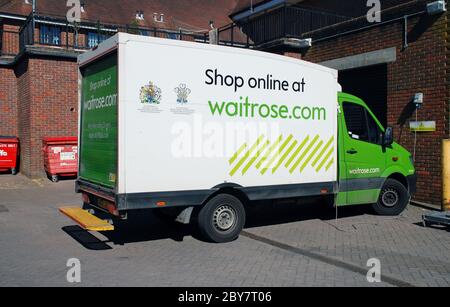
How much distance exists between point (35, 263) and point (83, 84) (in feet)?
10.6

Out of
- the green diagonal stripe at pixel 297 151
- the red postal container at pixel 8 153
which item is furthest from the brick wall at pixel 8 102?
the green diagonal stripe at pixel 297 151

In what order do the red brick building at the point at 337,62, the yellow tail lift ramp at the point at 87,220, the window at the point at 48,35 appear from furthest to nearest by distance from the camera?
the window at the point at 48,35, the red brick building at the point at 337,62, the yellow tail lift ramp at the point at 87,220

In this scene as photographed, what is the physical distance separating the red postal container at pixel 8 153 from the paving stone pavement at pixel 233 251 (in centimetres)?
721

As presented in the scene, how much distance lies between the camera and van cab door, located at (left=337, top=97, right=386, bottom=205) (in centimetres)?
899

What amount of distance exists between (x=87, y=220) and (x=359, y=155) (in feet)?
16.6

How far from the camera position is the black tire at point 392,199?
32.3ft

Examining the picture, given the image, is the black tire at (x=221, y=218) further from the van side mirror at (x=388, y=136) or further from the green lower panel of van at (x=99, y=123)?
the van side mirror at (x=388, y=136)

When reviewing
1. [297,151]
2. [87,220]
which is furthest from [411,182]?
[87,220]

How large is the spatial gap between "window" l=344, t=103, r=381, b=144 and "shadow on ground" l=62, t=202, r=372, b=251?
63.7 inches

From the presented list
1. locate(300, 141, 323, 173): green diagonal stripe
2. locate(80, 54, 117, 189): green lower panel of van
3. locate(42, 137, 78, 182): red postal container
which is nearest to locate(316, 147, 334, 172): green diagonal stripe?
locate(300, 141, 323, 173): green diagonal stripe

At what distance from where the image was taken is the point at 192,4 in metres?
36.8

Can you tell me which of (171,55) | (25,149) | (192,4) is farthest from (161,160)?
(192,4)

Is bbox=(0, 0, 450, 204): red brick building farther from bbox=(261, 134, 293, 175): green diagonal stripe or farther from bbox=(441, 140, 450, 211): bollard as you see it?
bbox=(261, 134, 293, 175): green diagonal stripe
